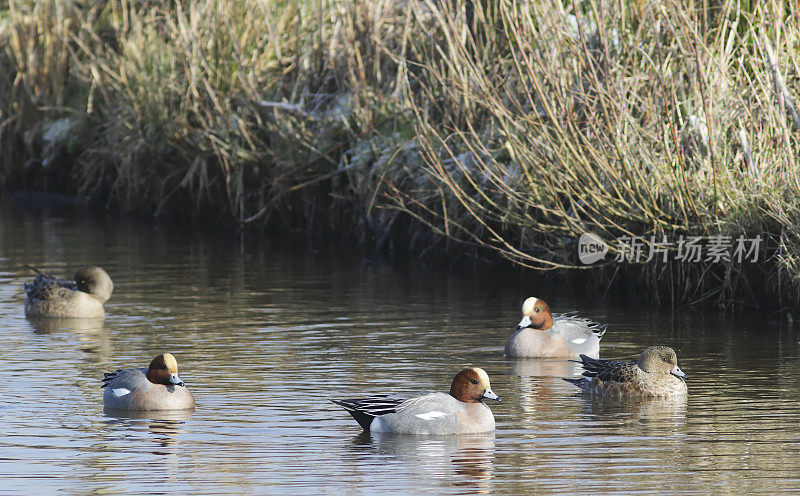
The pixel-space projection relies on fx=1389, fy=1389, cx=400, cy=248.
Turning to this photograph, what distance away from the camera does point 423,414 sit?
8516 millimetres

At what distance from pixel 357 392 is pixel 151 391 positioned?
1.47m

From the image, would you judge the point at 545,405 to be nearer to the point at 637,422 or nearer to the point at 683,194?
the point at 637,422

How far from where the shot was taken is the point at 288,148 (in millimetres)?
19484

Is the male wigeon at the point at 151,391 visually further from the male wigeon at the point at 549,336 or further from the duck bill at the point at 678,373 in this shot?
the duck bill at the point at 678,373

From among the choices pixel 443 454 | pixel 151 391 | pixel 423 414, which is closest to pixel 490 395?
pixel 423 414

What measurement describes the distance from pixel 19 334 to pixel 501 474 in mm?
6438

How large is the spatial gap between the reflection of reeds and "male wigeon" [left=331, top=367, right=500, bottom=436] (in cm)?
386

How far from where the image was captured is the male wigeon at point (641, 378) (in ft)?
32.0

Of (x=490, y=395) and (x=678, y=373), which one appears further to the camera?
(x=678, y=373)

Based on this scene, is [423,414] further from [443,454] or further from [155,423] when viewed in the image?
[155,423]

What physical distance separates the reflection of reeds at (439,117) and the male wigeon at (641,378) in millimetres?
2688

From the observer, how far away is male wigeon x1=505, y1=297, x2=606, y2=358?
11.4m

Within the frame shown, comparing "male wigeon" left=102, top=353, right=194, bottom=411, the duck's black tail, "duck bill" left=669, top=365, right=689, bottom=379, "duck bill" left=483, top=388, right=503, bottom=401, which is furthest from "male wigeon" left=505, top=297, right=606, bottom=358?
→ "male wigeon" left=102, top=353, right=194, bottom=411

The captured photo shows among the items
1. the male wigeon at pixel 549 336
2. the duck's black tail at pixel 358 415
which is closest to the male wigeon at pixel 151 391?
the duck's black tail at pixel 358 415
